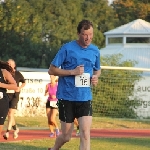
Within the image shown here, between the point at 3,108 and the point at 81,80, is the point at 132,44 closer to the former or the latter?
the point at 3,108

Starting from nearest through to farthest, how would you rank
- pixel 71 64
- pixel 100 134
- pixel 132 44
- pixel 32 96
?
pixel 71 64
pixel 100 134
pixel 32 96
pixel 132 44

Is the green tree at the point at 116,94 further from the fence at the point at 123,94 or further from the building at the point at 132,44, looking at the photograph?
the building at the point at 132,44

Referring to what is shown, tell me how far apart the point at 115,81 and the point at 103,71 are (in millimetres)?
783

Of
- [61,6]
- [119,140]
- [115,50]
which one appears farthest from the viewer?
[61,6]

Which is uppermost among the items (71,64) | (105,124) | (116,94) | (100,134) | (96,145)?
(71,64)

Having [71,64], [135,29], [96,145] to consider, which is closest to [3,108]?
[71,64]

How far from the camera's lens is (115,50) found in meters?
47.7

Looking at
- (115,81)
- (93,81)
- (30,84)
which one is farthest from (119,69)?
(93,81)

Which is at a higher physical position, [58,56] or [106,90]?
[58,56]

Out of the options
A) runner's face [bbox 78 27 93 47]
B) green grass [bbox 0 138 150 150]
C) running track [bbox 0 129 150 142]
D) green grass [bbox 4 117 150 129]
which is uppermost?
runner's face [bbox 78 27 93 47]

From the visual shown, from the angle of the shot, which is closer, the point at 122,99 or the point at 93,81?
the point at 93,81

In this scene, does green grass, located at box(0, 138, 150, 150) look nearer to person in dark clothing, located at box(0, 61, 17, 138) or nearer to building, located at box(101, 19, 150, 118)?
person in dark clothing, located at box(0, 61, 17, 138)

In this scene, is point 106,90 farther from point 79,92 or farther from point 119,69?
point 79,92

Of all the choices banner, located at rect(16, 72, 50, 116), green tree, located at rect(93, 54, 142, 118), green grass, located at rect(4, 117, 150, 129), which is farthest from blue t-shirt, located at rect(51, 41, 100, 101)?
green tree, located at rect(93, 54, 142, 118)
